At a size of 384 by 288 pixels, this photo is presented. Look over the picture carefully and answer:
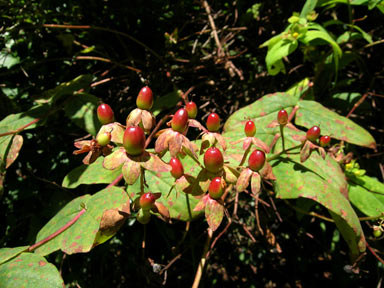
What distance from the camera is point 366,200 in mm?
1008

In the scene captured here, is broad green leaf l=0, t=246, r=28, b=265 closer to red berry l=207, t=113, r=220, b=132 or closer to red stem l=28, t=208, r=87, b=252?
red stem l=28, t=208, r=87, b=252

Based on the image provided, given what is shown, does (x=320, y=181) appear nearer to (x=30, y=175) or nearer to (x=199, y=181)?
(x=199, y=181)

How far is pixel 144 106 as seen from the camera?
2.28 ft

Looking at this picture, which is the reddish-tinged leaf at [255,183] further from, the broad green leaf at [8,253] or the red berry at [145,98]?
the broad green leaf at [8,253]

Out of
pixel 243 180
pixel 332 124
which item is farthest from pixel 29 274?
pixel 332 124

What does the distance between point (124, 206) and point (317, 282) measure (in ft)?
4.75

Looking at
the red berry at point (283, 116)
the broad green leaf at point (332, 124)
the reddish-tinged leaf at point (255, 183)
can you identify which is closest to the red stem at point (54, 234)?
the reddish-tinged leaf at point (255, 183)

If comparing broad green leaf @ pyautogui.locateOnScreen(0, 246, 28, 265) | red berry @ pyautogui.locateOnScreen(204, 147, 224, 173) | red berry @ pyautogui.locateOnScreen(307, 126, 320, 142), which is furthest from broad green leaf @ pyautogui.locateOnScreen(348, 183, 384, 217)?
broad green leaf @ pyautogui.locateOnScreen(0, 246, 28, 265)

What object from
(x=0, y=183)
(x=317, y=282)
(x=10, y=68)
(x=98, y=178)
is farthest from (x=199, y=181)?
(x=317, y=282)

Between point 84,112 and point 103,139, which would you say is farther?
point 84,112

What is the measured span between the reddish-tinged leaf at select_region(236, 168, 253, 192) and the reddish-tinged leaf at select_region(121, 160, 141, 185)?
0.73 feet

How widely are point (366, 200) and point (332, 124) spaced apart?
275 mm

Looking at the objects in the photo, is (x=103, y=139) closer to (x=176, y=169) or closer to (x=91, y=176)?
(x=176, y=169)

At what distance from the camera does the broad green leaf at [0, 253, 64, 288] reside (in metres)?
0.68
